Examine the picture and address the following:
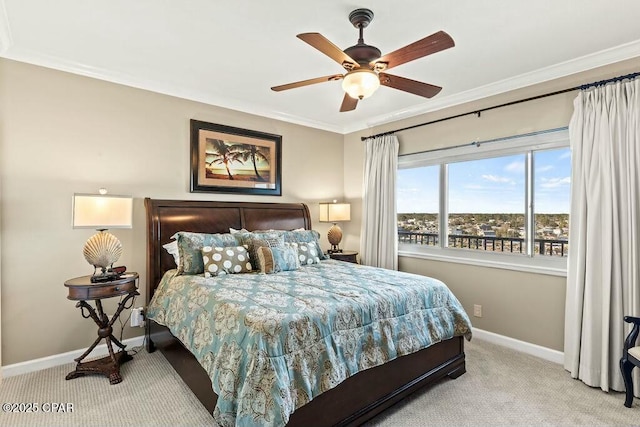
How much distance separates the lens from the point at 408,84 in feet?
7.55

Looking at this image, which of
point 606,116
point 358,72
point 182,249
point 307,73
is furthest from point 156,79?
point 606,116

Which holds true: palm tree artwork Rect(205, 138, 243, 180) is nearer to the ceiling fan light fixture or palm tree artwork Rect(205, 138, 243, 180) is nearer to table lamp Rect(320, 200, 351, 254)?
table lamp Rect(320, 200, 351, 254)

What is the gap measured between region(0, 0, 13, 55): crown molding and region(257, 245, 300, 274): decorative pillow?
2473mm

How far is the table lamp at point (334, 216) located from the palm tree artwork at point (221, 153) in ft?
4.37

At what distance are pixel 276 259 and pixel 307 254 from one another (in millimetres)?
535

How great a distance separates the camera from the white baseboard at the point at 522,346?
3043 mm

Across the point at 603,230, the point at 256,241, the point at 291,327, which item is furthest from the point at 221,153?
the point at 603,230

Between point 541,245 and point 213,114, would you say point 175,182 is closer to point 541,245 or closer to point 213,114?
point 213,114

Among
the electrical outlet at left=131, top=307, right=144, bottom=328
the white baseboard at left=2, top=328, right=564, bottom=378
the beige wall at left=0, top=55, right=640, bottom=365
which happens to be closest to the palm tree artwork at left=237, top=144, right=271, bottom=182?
the beige wall at left=0, top=55, right=640, bottom=365

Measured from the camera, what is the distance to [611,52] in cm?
268

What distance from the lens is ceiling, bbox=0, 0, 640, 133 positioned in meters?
2.15

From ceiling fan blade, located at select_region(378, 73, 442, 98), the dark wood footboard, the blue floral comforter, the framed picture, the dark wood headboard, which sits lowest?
the dark wood footboard

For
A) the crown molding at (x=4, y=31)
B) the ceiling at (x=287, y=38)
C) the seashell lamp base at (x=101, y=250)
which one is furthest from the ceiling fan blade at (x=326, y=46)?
the seashell lamp base at (x=101, y=250)

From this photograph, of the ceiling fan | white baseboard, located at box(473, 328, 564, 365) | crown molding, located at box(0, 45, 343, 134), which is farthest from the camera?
white baseboard, located at box(473, 328, 564, 365)
